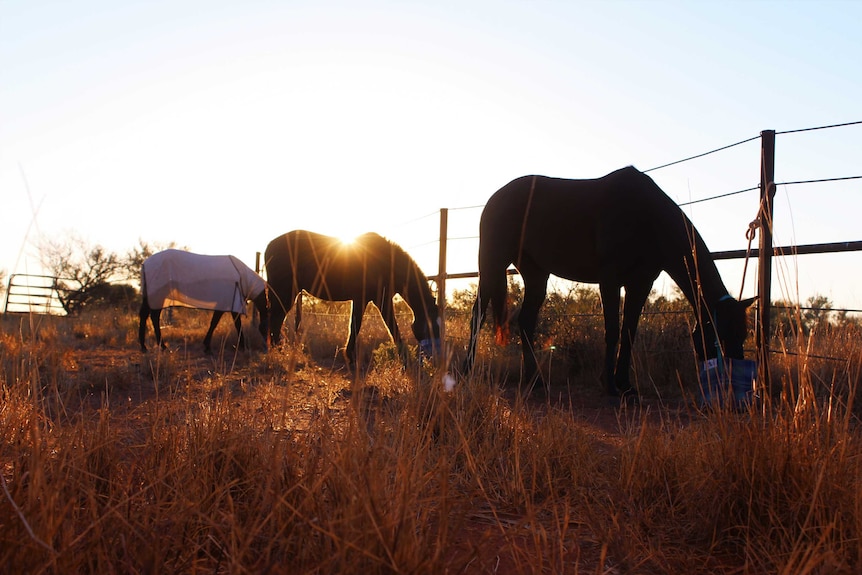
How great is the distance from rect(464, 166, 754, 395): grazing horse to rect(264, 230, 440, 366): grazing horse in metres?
1.53

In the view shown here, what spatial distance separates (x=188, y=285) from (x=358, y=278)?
2853 millimetres

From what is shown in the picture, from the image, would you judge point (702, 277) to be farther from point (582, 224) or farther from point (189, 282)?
point (189, 282)

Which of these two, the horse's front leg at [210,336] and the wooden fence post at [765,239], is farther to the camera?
the horse's front leg at [210,336]

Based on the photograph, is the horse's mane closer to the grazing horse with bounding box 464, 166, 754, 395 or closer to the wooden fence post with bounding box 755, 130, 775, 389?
the grazing horse with bounding box 464, 166, 754, 395

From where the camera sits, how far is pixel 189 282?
369 inches

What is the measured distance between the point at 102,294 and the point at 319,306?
1375 centimetres

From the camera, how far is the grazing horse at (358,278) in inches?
302

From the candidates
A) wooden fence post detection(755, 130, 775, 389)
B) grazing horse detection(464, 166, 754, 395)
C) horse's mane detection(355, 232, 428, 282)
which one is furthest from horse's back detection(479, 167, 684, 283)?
horse's mane detection(355, 232, 428, 282)

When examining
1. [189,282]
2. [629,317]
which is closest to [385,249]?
[189,282]

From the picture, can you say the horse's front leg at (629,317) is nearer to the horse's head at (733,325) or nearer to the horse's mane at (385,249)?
the horse's head at (733,325)

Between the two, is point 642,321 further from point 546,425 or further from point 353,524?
point 353,524

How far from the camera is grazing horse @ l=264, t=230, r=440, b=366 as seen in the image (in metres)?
7.67

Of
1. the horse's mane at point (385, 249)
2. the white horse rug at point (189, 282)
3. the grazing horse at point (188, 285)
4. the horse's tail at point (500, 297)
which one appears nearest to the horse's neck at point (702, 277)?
the horse's tail at point (500, 297)

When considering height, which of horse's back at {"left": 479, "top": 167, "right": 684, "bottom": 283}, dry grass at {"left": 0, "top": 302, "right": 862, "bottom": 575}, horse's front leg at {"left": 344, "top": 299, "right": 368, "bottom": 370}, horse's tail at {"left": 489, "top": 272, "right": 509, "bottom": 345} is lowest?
dry grass at {"left": 0, "top": 302, "right": 862, "bottom": 575}
